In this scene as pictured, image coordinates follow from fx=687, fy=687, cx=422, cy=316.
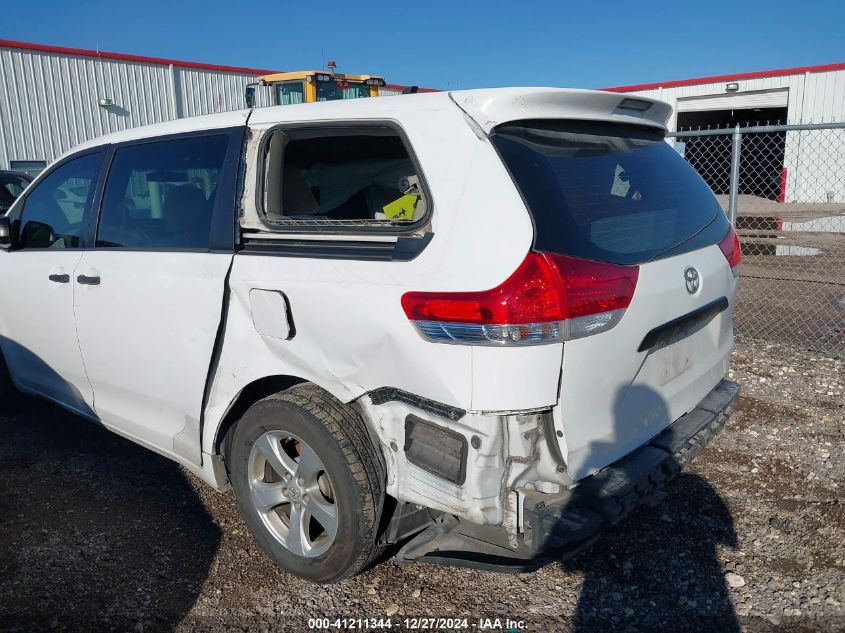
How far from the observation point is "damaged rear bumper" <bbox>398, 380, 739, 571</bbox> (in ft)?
7.30

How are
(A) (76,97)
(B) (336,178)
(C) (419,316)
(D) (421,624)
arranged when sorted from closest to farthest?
(C) (419,316) → (D) (421,624) → (B) (336,178) → (A) (76,97)

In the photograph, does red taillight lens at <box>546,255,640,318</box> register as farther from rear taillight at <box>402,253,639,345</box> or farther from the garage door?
the garage door

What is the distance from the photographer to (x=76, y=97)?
1892cm

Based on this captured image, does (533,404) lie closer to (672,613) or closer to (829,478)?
(672,613)

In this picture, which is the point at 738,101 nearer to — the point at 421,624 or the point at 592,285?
the point at 592,285

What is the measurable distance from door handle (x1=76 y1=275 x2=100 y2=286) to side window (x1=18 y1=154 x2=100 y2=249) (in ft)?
0.91

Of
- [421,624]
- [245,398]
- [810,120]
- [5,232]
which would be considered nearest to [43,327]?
[5,232]

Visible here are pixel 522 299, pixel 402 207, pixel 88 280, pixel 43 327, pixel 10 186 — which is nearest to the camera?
pixel 522 299

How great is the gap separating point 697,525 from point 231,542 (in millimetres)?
2245

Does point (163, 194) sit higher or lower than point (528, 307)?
higher

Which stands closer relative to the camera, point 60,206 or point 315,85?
point 60,206

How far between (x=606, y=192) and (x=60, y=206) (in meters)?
3.14

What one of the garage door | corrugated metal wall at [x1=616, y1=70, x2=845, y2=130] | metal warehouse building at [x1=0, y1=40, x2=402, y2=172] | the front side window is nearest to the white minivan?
the front side window

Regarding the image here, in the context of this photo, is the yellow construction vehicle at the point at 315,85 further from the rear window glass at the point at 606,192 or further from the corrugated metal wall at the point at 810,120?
the rear window glass at the point at 606,192
